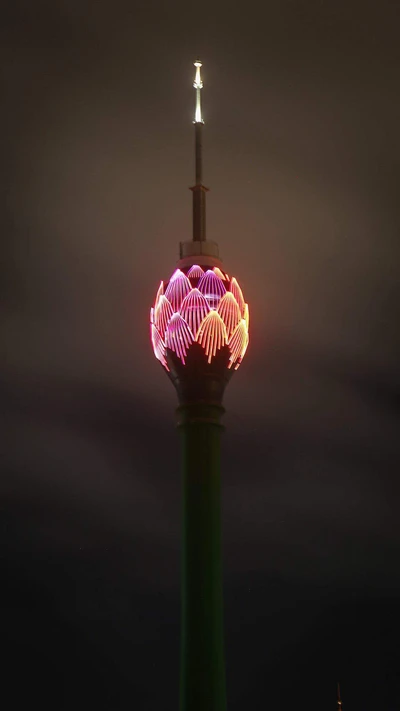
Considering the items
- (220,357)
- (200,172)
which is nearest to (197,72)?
(200,172)

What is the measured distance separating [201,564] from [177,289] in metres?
16.6

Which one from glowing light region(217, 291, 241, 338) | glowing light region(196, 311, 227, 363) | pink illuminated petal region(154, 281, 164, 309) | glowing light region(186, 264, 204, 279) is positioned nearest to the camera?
glowing light region(196, 311, 227, 363)

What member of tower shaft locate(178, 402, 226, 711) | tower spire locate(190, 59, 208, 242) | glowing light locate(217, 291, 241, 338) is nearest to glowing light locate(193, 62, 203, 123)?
tower spire locate(190, 59, 208, 242)

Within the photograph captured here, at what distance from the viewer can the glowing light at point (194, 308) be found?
79.3m

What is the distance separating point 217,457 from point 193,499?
300cm

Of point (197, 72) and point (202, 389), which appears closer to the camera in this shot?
A: point (202, 389)

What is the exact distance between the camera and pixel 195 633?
76.1 m

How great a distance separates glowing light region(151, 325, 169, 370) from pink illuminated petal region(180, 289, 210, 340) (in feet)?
8.27

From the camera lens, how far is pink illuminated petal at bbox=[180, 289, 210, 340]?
79312mm

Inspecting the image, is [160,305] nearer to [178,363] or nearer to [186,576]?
[178,363]

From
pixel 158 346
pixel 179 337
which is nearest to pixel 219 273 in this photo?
pixel 179 337

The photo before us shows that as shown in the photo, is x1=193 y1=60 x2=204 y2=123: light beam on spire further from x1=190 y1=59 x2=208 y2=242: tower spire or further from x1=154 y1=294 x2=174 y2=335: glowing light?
x1=154 y1=294 x2=174 y2=335: glowing light

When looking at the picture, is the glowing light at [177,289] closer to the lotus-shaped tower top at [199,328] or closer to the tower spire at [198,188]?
the lotus-shaped tower top at [199,328]

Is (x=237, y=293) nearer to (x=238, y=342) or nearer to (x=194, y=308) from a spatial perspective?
(x=238, y=342)
